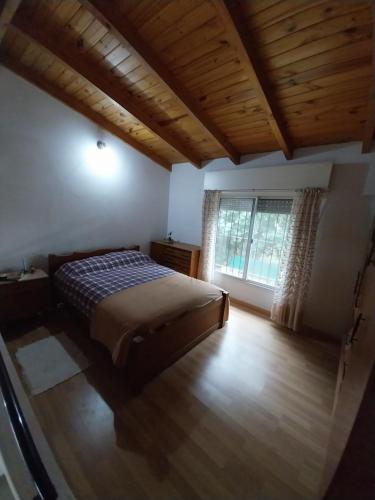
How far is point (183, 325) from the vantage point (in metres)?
2.09

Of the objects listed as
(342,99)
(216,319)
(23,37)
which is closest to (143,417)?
(216,319)

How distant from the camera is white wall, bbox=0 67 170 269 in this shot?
7.97 ft

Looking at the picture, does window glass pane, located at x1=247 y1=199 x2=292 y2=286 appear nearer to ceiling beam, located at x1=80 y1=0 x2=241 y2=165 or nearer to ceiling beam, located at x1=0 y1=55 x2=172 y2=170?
ceiling beam, located at x1=80 y1=0 x2=241 y2=165

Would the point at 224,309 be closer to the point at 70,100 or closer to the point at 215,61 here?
the point at 215,61

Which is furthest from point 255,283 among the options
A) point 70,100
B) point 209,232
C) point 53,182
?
point 70,100

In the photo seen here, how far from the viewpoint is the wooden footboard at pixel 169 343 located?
→ 66.2 inches

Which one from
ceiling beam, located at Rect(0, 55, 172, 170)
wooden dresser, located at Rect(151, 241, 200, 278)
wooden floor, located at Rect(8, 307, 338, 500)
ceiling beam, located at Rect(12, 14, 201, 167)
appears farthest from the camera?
wooden dresser, located at Rect(151, 241, 200, 278)

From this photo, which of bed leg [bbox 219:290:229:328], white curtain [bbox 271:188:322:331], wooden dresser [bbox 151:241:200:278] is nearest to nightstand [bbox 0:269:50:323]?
wooden dresser [bbox 151:241:200:278]

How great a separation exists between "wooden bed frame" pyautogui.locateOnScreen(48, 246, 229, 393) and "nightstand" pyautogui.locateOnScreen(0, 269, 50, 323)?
38cm

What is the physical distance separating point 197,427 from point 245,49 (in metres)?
2.82

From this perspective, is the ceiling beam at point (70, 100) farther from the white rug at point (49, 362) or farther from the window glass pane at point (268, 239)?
the white rug at point (49, 362)

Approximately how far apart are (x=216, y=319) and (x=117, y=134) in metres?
3.12

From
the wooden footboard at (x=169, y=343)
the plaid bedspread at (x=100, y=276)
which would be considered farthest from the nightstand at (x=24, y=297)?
the wooden footboard at (x=169, y=343)

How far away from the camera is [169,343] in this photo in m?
1.97
